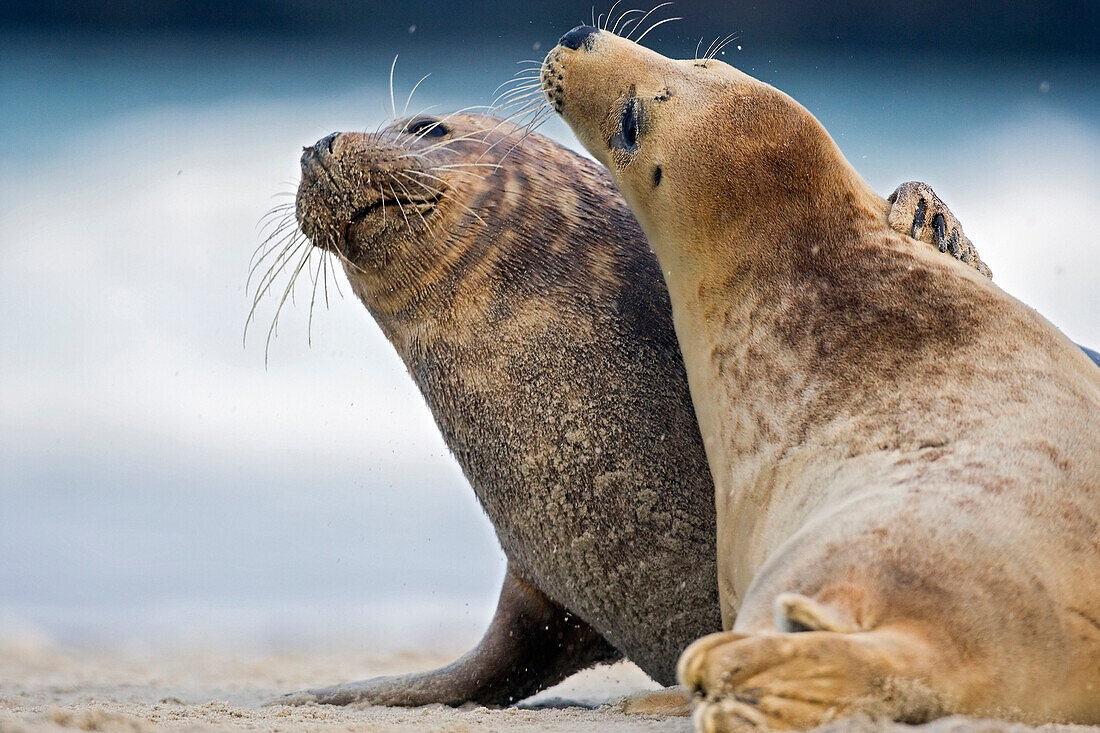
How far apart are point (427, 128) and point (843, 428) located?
1.92 meters

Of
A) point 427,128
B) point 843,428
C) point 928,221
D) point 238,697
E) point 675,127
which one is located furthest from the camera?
point 238,697

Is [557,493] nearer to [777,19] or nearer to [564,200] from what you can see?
[564,200]

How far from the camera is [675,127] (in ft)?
9.80

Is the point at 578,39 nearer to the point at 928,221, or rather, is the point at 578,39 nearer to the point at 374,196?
the point at 374,196

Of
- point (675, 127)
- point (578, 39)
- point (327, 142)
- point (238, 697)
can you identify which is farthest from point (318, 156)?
point (238, 697)

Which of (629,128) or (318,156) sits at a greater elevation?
(318,156)

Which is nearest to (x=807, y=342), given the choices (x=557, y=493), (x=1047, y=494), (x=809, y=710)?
(x=1047, y=494)

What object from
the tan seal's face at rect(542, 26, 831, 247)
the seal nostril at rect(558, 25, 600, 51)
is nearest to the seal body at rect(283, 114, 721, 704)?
the tan seal's face at rect(542, 26, 831, 247)

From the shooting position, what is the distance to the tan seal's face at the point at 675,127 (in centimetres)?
287

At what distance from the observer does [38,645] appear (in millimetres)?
6785

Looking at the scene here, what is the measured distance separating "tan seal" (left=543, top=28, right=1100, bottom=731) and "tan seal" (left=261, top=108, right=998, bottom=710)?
0.38 metres

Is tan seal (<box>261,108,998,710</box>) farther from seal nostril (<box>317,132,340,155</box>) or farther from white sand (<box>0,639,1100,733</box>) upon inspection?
white sand (<box>0,639,1100,733</box>)

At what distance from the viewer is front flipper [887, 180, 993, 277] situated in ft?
9.08

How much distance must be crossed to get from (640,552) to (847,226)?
1037 mm
